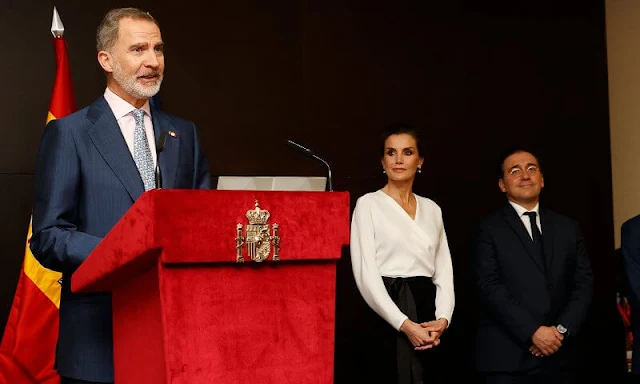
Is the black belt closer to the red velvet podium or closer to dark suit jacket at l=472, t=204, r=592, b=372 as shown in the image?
dark suit jacket at l=472, t=204, r=592, b=372

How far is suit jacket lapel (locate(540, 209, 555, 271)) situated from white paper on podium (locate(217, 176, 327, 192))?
3.96 ft

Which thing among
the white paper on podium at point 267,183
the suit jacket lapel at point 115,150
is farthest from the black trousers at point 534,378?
the suit jacket lapel at point 115,150

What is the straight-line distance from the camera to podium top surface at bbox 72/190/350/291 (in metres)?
1.29

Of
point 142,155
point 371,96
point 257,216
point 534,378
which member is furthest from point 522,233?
point 257,216

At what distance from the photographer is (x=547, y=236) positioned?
356cm

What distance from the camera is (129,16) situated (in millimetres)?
1933

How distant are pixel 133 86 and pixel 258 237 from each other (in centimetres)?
71

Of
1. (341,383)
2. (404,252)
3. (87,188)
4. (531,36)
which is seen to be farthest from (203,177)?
(531,36)

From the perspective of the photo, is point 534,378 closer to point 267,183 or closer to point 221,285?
point 267,183

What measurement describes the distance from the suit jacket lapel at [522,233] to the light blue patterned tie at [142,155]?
2.08 meters

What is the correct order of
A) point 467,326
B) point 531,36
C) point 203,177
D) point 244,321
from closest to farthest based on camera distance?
point 244,321 < point 203,177 < point 467,326 < point 531,36

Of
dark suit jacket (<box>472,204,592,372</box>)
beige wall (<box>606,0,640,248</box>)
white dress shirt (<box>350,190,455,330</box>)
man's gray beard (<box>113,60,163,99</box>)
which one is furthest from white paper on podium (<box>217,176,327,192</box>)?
beige wall (<box>606,0,640,248</box>)

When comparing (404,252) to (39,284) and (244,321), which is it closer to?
(39,284)

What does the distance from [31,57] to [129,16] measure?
173 cm
